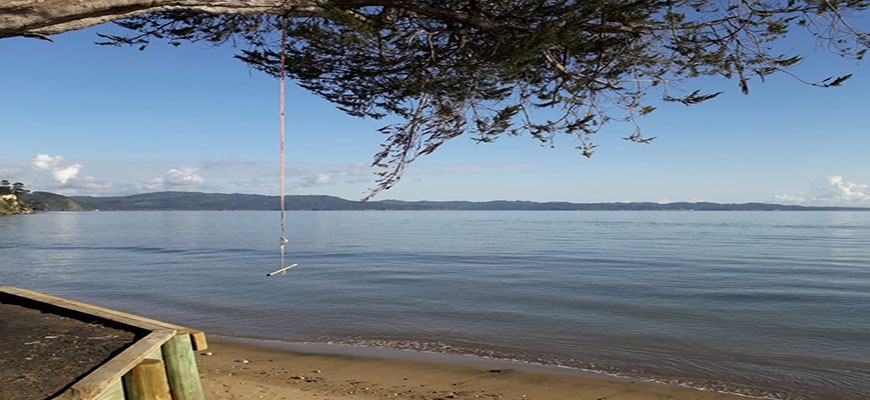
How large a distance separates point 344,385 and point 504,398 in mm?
2222

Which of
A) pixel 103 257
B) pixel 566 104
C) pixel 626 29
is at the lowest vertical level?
pixel 103 257

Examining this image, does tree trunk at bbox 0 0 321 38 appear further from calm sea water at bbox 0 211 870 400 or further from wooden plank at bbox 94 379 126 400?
calm sea water at bbox 0 211 870 400

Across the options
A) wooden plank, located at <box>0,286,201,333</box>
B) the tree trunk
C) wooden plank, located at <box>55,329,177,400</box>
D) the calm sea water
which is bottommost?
the calm sea water

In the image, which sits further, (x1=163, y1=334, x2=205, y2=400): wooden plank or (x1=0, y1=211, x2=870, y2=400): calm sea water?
(x1=0, y1=211, x2=870, y2=400): calm sea water

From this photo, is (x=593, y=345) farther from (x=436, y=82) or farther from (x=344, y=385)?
(x=436, y=82)

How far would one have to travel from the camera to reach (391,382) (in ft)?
26.1

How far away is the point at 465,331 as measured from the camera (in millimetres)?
11930

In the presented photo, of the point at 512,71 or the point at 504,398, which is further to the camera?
the point at 504,398

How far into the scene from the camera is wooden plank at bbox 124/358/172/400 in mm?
3889

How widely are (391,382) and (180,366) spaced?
12.7 feet

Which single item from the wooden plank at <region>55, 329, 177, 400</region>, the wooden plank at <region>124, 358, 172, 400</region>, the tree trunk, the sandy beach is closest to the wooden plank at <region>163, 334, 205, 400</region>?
the wooden plank at <region>55, 329, 177, 400</region>

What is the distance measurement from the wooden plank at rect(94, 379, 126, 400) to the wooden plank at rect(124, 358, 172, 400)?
0.04 meters

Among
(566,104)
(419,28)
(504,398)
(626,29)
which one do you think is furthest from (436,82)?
(504,398)

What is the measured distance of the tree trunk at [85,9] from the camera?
3.58m
